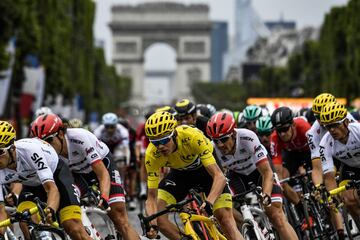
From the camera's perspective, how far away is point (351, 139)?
32.5ft

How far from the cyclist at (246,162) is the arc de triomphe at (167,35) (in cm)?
14532

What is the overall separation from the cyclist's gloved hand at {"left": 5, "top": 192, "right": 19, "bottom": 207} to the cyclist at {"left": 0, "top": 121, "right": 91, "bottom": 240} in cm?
29

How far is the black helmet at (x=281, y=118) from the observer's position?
11.2 metres

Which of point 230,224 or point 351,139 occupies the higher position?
point 351,139

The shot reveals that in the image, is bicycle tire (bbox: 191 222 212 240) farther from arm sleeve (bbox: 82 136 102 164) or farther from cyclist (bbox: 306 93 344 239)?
cyclist (bbox: 306 93 344 239)

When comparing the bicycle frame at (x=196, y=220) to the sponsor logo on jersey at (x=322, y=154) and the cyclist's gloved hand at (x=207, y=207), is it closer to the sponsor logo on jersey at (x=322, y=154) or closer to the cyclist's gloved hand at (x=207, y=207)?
the cyclist's gloved hand at (x=207, y=207)

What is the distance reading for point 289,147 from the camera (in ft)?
40.3

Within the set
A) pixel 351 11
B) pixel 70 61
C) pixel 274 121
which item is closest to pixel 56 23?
pixel 70 61

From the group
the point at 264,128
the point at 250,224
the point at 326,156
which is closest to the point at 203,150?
the point at 250,224

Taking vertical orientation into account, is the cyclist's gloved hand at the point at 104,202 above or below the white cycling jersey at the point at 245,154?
below

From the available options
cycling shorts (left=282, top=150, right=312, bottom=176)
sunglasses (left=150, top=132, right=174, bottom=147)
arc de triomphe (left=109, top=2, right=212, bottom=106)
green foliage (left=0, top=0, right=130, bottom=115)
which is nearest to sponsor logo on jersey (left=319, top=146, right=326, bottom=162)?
sunglasses (left=150, top=132, right=174, bottom=147)

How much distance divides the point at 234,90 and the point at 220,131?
130 m

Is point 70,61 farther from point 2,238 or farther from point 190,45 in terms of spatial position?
point 190,45

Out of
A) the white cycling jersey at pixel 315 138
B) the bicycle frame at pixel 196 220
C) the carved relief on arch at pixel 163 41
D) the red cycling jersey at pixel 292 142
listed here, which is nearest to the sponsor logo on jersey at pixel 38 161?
the bicycle frame at pixel 196 220
